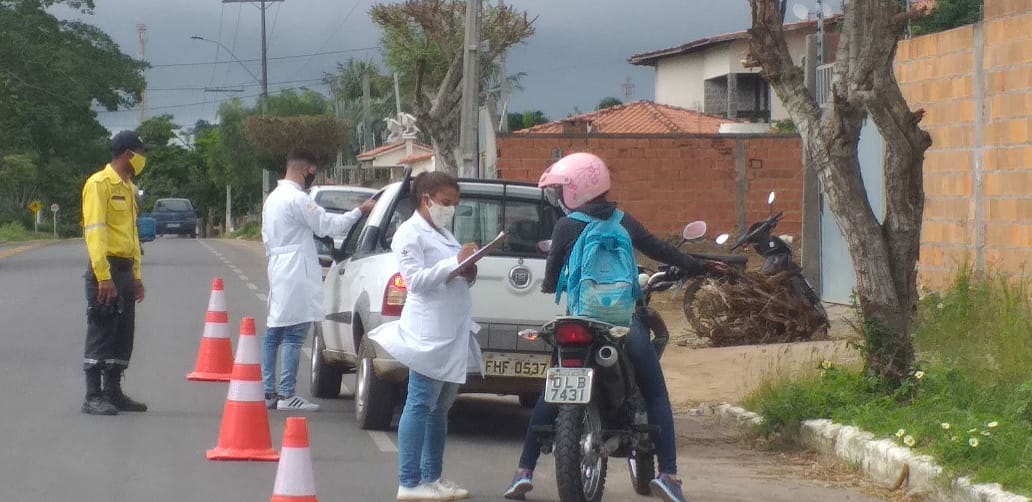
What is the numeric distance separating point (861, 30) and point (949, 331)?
2722 millimetres

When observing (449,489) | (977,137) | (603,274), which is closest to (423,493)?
(449,489)

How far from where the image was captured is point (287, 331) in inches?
Result: 422

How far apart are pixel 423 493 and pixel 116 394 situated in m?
3.81

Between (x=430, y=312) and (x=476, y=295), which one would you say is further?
(x=476, y=295)

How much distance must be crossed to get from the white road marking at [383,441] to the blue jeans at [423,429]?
1.69 metres

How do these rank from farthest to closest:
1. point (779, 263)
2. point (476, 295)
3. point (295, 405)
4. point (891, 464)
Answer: point (779, 263) → point (295, 405) → point (476, 295) → point (891, 464)

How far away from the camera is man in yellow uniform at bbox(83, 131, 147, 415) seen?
10117 mm

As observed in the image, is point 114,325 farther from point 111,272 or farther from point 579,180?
point 579,180

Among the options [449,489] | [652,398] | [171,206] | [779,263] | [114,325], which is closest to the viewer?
[652,398]

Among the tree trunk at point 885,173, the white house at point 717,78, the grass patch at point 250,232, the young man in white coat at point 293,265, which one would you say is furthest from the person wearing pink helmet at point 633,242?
the grass patch at point 250,232

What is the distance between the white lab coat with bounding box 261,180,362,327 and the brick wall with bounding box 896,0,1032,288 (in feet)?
19.2

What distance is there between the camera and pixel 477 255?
7.09m

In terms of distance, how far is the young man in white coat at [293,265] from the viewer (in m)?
10.6

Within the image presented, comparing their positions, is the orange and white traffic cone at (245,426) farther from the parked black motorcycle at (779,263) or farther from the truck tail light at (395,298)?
the parked black motorcycle at (779,263)
